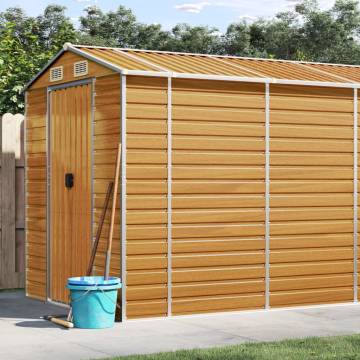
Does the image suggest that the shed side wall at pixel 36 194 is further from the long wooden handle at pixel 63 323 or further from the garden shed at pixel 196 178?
the long wooden handle at pixel 63 323

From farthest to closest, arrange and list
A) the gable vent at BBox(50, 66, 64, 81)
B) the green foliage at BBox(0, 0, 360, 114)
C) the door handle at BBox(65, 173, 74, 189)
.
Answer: the green foliage at BBox(0, 0, 360, 114)
the gable vent at BBox(50, 66, 64, 81)
the door handle at BBox(65, 173, 74, 189)

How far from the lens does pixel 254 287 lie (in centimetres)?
1152

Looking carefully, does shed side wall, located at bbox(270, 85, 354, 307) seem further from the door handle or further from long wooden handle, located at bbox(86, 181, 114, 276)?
the door handle

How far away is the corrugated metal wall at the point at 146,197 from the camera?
10680 mm

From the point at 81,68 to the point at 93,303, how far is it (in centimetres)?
280

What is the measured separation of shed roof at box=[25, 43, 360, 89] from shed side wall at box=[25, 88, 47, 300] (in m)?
0.41

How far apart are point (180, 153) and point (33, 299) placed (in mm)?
3003

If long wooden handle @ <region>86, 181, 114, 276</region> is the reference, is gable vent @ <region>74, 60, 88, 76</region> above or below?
above

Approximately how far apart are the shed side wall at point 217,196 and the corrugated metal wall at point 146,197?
0.16 meters

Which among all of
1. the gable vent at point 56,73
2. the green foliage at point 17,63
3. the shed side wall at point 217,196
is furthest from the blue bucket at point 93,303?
the green foliage at point 17,63

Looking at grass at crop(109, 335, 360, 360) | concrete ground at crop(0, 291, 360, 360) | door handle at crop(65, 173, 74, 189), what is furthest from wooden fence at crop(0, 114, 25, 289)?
grass at crop(109, 335, 360, 360)

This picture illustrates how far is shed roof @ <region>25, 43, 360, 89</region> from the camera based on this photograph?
11.0 metres

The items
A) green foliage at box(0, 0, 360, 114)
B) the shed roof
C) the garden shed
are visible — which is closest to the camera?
the garden shed

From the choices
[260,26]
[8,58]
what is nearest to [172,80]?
[8,58]
